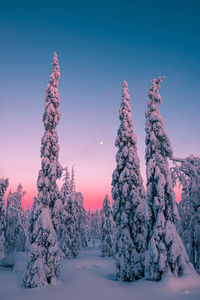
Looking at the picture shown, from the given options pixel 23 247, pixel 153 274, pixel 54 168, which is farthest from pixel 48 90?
pixel 23 247

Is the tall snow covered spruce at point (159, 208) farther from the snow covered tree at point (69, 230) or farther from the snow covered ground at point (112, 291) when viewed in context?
the snow covered tree at point (69, 230)

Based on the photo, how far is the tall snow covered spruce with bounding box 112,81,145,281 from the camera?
17.9m

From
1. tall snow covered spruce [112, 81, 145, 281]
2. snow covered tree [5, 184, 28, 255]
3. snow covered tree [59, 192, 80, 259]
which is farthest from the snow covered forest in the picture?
snow covered tree [59, 192, 80, 259]

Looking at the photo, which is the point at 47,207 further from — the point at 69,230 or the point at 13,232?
the point at 69,230

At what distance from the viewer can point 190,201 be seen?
1544 centimetres

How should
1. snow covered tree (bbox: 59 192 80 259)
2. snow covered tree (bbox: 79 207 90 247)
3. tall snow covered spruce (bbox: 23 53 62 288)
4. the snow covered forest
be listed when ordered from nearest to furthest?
the snow covered forest
tall snow covered spruce (bbox: 23 53 62 288)
snow covered tree (bbox: 59 192 80 259)
snow covered tree (bbox: 79 207 90 247)

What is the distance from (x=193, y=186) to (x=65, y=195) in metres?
29.7

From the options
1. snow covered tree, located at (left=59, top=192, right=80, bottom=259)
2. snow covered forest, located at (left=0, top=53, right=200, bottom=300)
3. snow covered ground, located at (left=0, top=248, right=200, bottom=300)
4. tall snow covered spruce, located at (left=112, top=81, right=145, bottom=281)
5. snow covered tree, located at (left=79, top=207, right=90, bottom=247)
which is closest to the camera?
snow covered ground, located at (left=0, top=248, right=200, bottom=300)

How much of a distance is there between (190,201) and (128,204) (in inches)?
215

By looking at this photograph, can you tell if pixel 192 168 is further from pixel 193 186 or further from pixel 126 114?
pixel 126 114

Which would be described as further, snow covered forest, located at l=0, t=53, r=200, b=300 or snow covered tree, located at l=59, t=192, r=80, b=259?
snow covered tree, located at l=59, t=192, r=80, b=259

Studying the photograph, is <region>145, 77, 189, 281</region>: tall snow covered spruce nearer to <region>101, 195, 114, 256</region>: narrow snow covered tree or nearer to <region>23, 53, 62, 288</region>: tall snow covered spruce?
<region>23, 53, 62, 288</region>: tall snow covered spruce

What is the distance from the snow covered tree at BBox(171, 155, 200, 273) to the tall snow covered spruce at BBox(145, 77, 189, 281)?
3.76ft

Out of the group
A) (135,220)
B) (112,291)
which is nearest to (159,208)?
(135,220)
